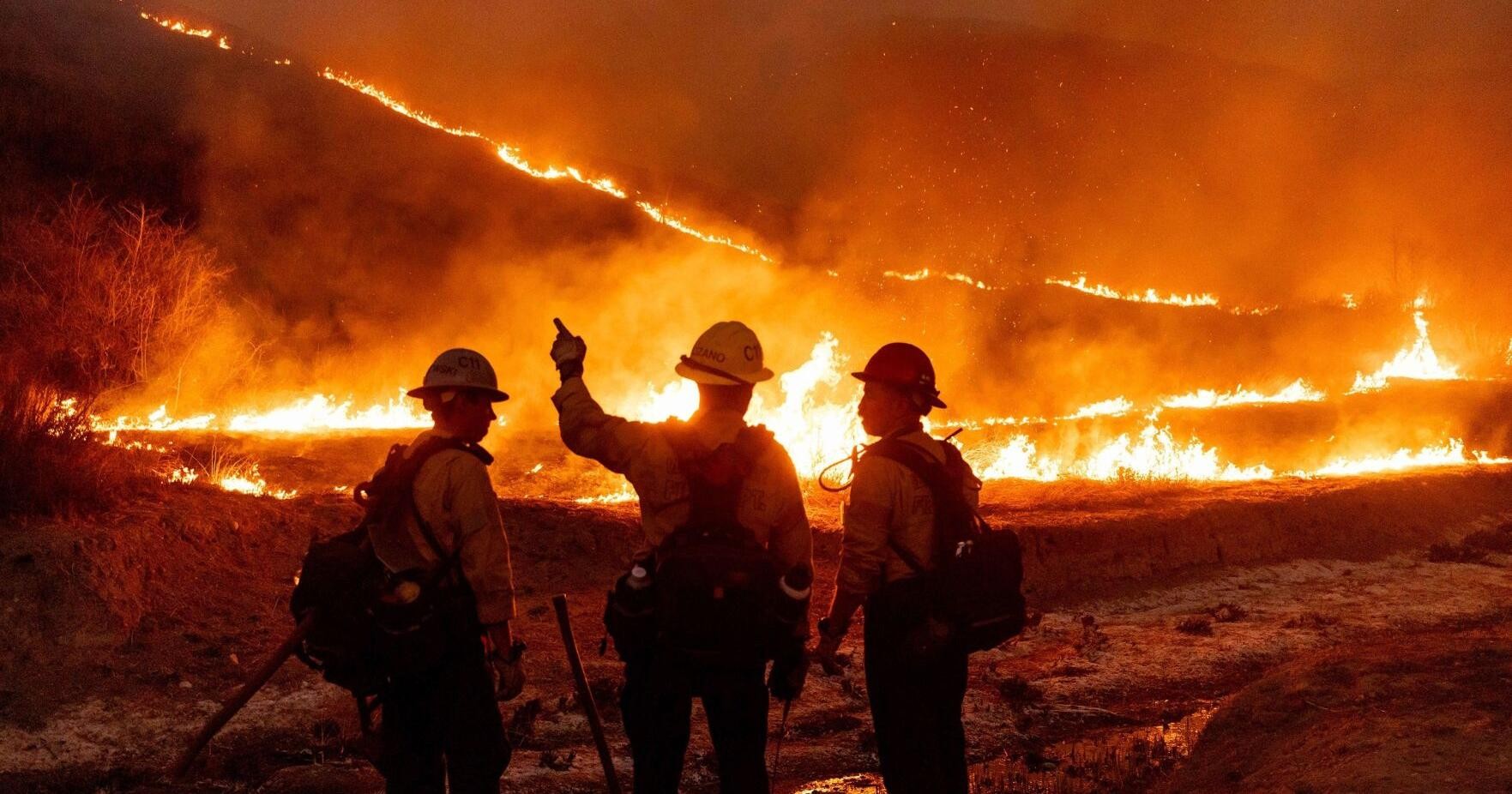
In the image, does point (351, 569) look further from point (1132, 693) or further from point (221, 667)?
point (1132, 693)

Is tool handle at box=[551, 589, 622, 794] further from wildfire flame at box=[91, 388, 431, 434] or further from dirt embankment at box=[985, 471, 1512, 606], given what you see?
wildfire flame at box=[91, 388, 431, 434]

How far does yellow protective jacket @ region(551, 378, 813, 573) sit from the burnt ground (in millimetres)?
1753

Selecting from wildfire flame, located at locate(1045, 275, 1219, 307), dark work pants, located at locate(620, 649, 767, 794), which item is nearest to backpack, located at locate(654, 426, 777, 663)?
dark work pants, located at locate(620, 649, 767, 794)

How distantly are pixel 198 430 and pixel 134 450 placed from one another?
633cm

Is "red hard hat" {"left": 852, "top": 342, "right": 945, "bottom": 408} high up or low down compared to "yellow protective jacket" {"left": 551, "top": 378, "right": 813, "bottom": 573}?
up

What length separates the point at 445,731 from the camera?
13.2ft

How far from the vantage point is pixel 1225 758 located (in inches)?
251

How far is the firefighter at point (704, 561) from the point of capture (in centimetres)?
383

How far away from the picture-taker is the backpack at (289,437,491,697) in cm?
388

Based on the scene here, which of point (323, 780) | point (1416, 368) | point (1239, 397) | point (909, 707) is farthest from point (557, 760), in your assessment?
point (1416, 368)

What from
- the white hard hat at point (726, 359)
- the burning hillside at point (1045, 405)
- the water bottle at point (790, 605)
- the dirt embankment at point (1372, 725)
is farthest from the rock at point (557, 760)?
the burning hillside at point (1045, 405)

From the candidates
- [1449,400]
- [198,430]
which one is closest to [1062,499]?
[198,430]

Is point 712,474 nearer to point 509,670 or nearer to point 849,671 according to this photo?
point 509,670

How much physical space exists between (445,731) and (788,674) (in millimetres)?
1304
